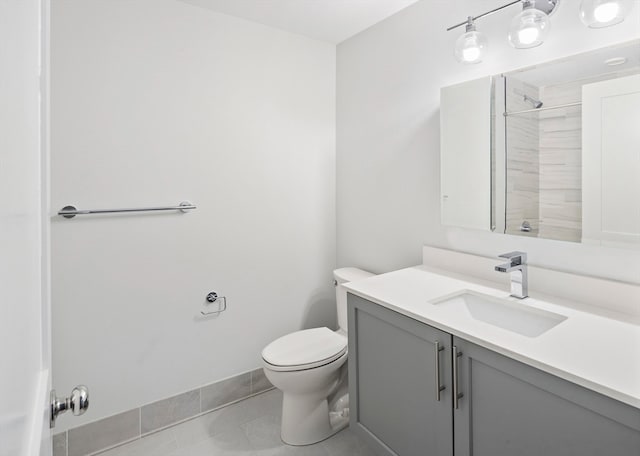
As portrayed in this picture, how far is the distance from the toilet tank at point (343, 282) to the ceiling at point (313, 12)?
150 cm

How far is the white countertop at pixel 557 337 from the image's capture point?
0.88 metres

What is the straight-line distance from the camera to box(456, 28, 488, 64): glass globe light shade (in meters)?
1.55

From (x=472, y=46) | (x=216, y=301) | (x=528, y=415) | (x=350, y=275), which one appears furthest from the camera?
(x=350, y=275)

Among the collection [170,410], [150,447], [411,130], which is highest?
[411,130]

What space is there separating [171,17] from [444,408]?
216 centimetres

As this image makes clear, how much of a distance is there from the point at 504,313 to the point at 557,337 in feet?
1.15

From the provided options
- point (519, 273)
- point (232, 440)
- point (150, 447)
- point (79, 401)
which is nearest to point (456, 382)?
point (519, 273)

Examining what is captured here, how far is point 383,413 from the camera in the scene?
145 centimetres

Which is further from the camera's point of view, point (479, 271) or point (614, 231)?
point (479, 271)

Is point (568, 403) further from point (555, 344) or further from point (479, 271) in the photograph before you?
point (479, 271)

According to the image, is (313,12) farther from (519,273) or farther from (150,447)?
(150,447)

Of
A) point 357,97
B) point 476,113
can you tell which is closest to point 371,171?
point 357,97

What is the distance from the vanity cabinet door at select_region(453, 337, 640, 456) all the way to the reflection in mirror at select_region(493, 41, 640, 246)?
645 millimetres

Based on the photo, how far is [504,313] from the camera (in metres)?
1.43
